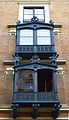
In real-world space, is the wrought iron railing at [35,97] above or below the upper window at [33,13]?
below

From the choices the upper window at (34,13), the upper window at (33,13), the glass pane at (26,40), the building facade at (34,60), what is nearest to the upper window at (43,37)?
the building facade at (34,60)

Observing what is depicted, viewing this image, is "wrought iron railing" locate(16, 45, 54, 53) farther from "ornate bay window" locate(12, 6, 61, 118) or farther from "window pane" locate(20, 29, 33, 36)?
"window pane" locate(20, 29, 33, 36)

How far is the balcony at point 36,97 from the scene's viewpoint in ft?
58.7

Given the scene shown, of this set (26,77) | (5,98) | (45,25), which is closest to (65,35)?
(45,25)

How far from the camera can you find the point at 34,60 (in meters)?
19.4

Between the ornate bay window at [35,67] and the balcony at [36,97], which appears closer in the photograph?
the balcony at [36,97]

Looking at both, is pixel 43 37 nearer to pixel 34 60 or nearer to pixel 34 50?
pixel 34 50

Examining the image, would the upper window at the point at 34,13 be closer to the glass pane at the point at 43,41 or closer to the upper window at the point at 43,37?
the upper window at the point at 43,37

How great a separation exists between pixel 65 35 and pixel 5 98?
20.7ft

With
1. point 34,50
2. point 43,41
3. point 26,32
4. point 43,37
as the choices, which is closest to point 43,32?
point 43,37

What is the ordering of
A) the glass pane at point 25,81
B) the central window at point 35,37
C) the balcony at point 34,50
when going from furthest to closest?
the central window at point 35,37, the balcony at point 34,50, the glass pane at point 25,81

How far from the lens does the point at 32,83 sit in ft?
62.0

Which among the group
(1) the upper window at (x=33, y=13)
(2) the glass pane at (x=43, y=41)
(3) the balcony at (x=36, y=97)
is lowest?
(3) the balcony at (x=36, y=97)

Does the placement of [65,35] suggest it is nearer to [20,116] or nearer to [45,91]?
[45,91]
